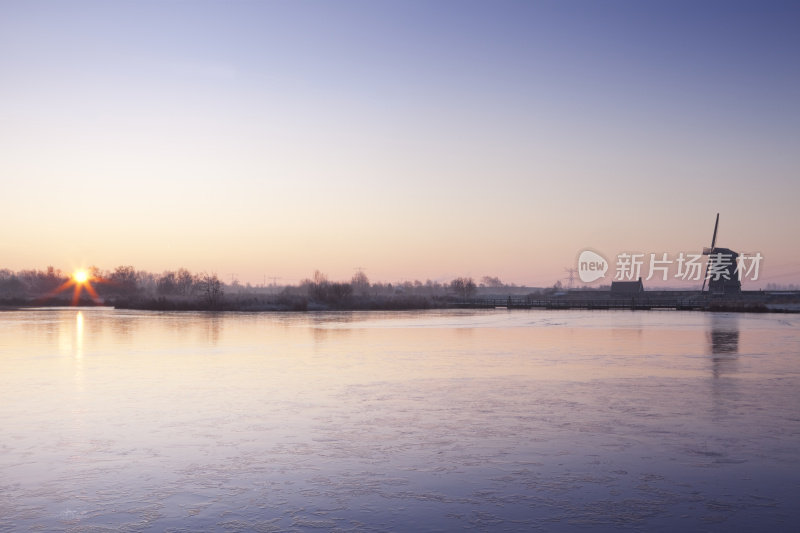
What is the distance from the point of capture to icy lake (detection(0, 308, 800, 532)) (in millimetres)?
Result: 6270

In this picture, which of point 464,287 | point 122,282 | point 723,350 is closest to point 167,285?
point 122,282

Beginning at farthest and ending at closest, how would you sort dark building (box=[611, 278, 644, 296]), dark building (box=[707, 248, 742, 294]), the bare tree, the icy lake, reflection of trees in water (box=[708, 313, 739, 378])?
1. the bare tree
2. dark building (box=[611, 278, 644, 296])
3. dark building (box=[707, 248, 742, 294])
4. reflection of trees in water (box=[708, 313, 739, 378])
5. the icy lake

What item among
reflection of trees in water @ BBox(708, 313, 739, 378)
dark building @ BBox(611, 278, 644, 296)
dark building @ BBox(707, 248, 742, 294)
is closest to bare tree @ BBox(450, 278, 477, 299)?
dark building @ BBox(611, 278, 644, 296)

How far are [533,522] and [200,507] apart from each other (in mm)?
3174

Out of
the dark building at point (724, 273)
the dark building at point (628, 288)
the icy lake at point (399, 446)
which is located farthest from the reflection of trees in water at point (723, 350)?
the dark building at point (628, 288)

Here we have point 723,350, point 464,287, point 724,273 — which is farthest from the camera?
point 464,287

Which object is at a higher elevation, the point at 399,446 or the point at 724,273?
the point at 724,273

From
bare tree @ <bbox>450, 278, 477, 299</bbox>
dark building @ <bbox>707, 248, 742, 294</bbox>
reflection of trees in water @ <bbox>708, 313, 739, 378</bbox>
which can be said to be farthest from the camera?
bare tree @ <bbox>450, 278, 477, 299</bbox>

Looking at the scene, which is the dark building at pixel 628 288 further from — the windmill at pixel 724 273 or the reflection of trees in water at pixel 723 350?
the reflection of trees in water at pixel 723 350

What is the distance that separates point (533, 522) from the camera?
602 centimetres

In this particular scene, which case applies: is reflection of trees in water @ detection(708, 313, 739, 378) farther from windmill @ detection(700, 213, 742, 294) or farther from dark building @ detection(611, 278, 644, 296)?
dark building @ detection(611, 278, 644, 296)

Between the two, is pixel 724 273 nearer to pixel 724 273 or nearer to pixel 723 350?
pixel 724 273

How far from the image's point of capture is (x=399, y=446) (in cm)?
891

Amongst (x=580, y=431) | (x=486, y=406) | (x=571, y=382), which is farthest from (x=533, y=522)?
(x=571, y=382)
